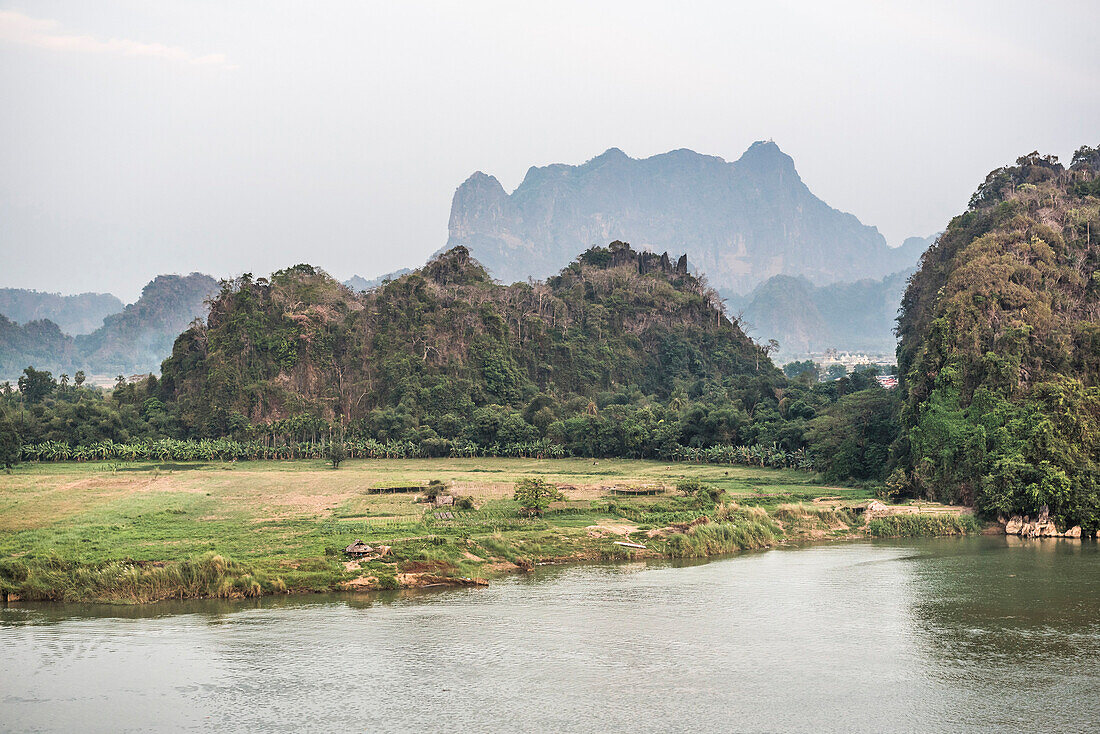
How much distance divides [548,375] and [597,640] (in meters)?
66.1

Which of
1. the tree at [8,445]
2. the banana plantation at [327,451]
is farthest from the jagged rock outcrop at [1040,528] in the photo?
the tree at [8,445]

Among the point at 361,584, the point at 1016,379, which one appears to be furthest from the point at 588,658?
the point at 1016,379

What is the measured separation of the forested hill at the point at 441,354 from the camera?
74250mm

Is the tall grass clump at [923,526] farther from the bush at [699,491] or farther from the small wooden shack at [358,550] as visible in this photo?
the small wooden shack at [358,550]

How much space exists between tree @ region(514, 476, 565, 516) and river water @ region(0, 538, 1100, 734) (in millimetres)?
9287

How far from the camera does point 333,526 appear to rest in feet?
115

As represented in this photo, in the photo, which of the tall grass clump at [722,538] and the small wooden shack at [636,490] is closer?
the tall grass clump at [722,538]

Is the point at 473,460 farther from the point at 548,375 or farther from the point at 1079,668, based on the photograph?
the point at 1079,668

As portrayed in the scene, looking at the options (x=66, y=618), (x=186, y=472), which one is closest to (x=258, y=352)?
(x=186, y=472)

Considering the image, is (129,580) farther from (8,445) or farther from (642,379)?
(642,379)

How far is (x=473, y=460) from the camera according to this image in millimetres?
64812

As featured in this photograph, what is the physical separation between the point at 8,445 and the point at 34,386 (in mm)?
33256

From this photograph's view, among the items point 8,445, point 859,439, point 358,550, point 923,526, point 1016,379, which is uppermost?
point 1016,379

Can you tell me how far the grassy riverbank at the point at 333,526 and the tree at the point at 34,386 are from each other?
34.2 metres
